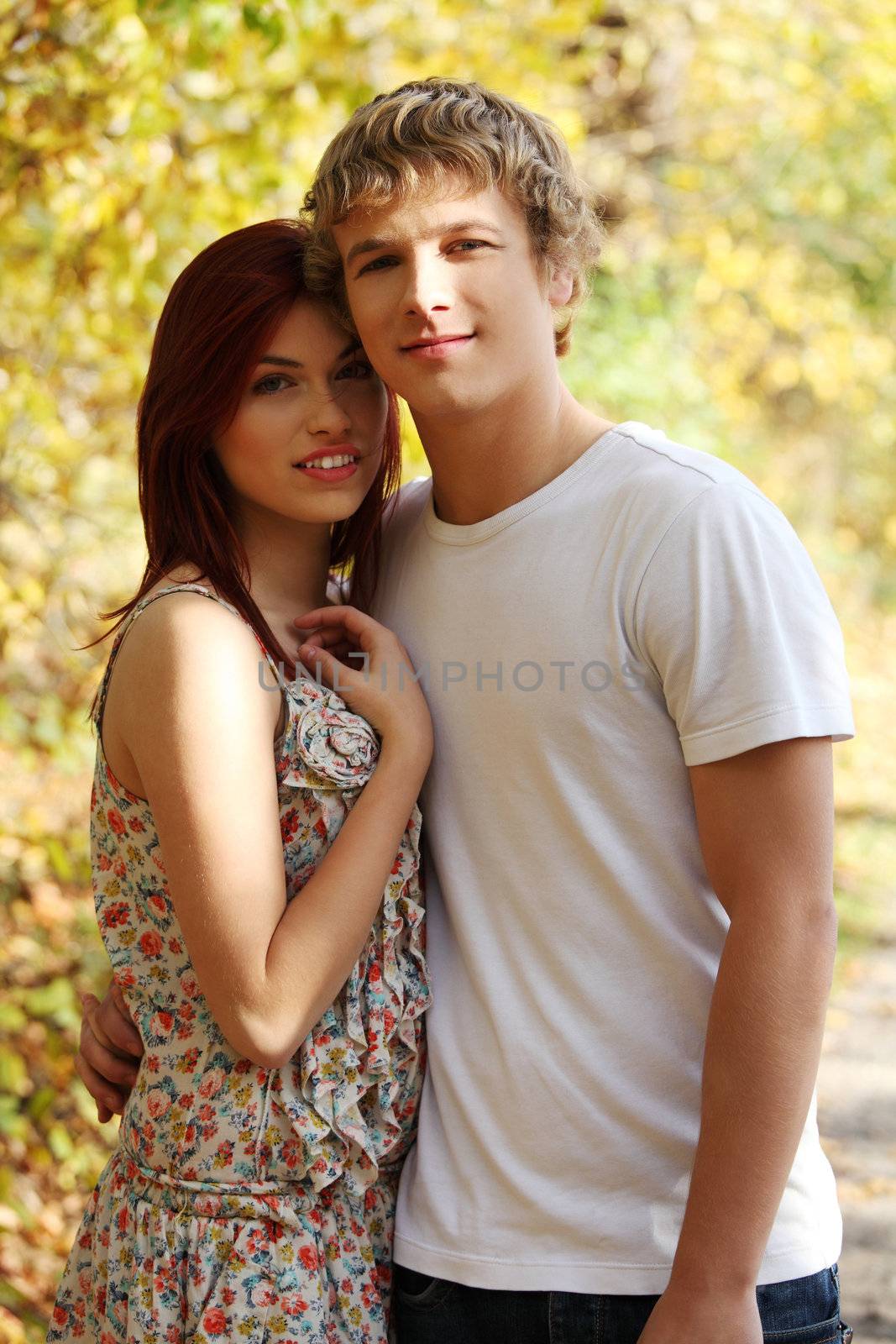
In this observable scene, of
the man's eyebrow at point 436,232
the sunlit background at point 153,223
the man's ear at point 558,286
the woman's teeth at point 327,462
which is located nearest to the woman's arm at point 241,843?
the woman's teeth at point 327,462

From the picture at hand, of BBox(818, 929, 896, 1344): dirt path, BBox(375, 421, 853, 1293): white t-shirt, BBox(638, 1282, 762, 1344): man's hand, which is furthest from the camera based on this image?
BBox(818, 929, 896, 1344): dirt path

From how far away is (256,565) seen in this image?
2.11 metres

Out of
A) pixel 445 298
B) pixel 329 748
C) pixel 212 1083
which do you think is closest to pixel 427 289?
pixel 445 298

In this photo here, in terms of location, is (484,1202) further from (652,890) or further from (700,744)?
(700,744)

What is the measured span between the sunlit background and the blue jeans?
5.28ft

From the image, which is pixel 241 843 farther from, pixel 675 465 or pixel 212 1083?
pixel 675 465

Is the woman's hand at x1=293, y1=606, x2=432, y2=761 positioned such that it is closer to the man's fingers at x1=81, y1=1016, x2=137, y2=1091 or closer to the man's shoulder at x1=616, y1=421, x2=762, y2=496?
the man's shoulder at x1=616, y1=421, x2=762, y2=496

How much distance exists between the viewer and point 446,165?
5.87 ft

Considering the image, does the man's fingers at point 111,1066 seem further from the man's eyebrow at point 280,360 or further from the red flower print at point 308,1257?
the man's eyebrow at point 280,360

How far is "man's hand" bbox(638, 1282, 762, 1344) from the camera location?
1.47 m

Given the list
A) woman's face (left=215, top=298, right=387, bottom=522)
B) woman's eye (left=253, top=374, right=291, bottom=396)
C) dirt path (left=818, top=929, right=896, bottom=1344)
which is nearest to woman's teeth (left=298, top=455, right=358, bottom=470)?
woman's face (left=215, top=298, right=387, bottom=522)

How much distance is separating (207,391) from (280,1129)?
1066 millimetres

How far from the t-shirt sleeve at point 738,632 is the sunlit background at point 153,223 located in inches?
73.1

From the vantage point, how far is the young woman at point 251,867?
1733mm
